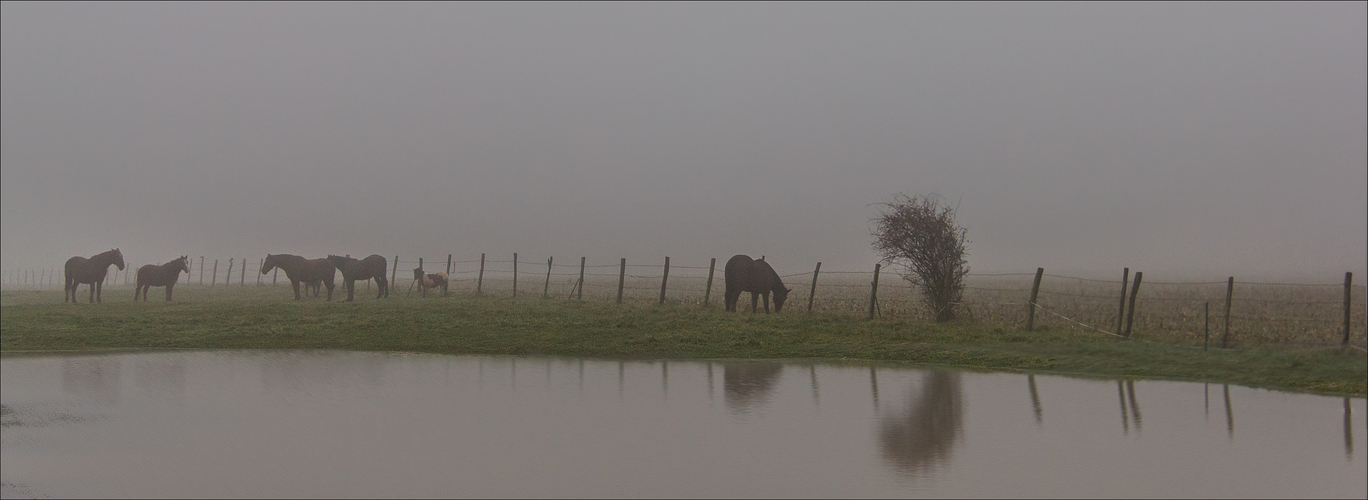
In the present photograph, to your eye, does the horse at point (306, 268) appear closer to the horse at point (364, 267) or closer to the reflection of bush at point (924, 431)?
the horse at point (364, 267)

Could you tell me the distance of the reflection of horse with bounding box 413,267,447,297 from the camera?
3647cm

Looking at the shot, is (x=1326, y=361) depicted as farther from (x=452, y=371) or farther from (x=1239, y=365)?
(x=452, y=371)

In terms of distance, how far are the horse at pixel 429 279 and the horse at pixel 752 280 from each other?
47.0 feet

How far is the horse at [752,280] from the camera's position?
26938mm

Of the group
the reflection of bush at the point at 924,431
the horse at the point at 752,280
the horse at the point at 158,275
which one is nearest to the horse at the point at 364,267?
the horse at the point at 158,275

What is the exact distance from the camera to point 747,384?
1334cm

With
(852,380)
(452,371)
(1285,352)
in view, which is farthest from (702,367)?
(1285,352)

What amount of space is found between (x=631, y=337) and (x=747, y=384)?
26.7 feet

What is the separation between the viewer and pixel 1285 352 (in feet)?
49.8

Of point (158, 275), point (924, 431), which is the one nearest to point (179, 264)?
point (158, 275)

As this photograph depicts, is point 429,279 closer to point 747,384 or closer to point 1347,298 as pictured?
point 747,384

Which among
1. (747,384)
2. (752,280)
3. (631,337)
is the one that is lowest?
(747,384)

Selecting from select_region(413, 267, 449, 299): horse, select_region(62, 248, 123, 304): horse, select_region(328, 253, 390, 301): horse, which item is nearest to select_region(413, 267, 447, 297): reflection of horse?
select_region(413, 267, 449, 299): horse

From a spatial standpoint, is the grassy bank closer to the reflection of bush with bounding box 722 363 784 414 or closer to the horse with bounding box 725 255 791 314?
the horse with bounding box 725 255 791 314
